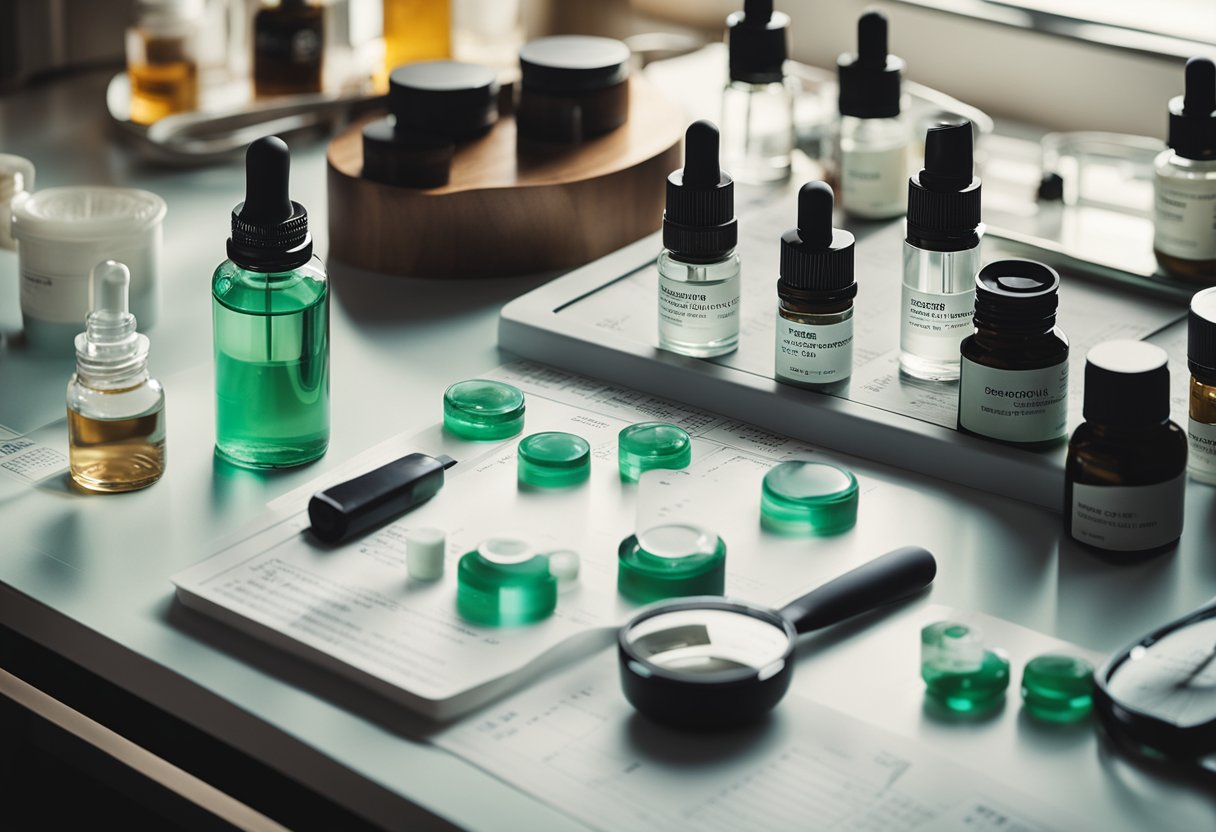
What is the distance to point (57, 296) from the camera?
1.09m

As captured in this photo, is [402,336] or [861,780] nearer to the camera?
[861,780]

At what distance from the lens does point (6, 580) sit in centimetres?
84

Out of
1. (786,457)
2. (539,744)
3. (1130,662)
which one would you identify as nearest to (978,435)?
(786,457)

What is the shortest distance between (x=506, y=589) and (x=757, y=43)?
2.17ft

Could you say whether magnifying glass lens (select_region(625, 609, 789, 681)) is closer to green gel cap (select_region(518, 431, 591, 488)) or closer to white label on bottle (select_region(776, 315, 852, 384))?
green gel cap (select_region(518, 431, 591, 488))

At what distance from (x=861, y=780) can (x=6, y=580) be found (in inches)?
17.3

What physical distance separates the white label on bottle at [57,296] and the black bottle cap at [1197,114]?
28.7 inches

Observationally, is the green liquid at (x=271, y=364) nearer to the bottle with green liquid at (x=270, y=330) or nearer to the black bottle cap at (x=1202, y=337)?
the bottle with green liquid at (x=270, y=330)

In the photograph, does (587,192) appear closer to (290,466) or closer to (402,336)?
(402,336)

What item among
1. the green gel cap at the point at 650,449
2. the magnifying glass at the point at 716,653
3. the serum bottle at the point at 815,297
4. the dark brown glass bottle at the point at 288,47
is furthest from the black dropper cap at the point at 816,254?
the dark brown glass bottle at the point at 288,47

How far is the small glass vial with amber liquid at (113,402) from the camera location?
891 millimetres

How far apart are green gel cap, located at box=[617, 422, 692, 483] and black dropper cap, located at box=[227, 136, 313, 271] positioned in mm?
207

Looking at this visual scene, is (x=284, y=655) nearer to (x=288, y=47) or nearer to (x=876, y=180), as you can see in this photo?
(x=876, y=180)

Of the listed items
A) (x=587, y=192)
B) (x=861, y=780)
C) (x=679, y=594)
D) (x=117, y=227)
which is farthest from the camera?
(x=587, y=192)
